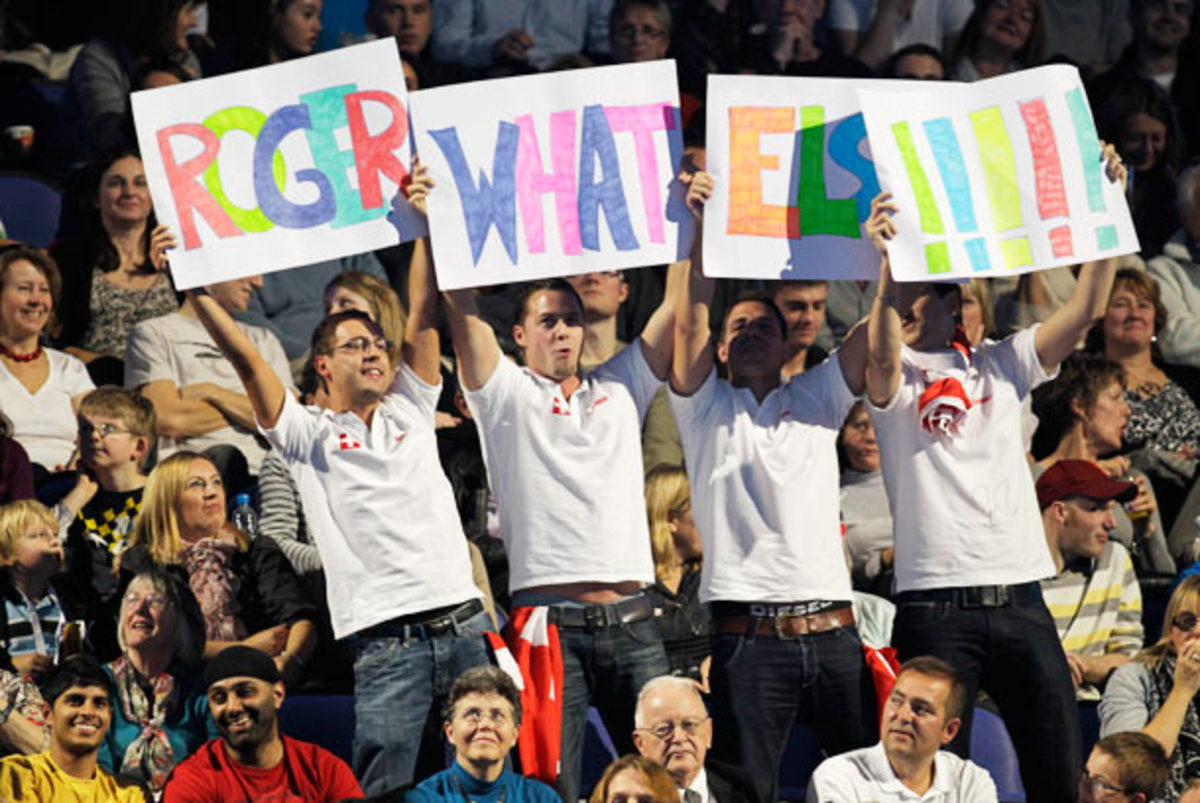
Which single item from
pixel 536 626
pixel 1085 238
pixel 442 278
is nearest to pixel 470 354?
pixel 442 278

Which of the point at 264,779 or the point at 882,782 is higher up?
the point at 264,779

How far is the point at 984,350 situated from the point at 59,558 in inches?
115

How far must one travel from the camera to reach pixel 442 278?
785 centimetres

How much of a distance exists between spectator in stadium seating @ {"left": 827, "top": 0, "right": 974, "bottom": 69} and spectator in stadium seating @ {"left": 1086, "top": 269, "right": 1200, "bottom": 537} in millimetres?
1717

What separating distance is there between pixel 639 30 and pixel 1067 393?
8.30ft

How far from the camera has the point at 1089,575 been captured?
853 cm

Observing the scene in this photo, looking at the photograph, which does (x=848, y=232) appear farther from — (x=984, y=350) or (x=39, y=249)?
(x=39, y=249)

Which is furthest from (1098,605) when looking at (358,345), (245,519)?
(245,519)

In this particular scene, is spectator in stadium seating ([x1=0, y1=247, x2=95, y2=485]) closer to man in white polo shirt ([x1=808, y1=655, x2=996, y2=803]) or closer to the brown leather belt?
the brown leather belt

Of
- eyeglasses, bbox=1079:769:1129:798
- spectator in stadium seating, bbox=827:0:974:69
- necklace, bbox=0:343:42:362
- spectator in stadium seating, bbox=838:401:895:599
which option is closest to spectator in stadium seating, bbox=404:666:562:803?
eyeglasses, bbox=1079:769:1129:798

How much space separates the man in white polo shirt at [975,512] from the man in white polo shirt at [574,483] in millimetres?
732

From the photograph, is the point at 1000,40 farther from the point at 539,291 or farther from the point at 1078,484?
the point at 539,291

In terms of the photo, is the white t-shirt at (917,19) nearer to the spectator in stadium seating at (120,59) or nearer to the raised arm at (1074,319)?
the spectator in stadium seating at (120,59)

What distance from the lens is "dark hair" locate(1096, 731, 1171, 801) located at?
24.9 feet
